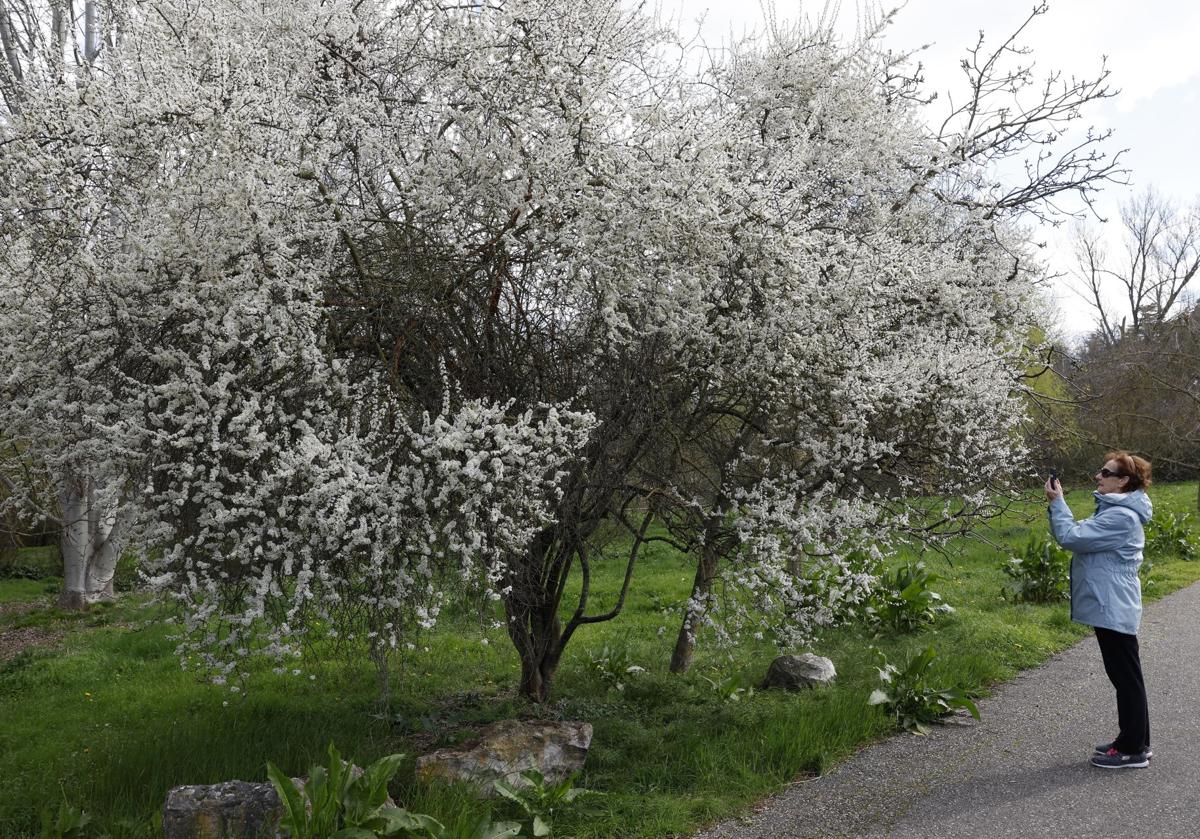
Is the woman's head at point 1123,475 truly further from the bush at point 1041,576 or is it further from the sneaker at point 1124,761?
the bush at point 1041,576

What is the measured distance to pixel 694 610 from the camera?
248 inches

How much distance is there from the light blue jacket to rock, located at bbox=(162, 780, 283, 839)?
4.37m

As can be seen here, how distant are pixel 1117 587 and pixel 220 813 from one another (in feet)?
15.8

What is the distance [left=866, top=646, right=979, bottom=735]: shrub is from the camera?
6.20 metres

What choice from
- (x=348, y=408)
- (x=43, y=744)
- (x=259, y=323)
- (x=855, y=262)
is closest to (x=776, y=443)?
(x=855, y=262)

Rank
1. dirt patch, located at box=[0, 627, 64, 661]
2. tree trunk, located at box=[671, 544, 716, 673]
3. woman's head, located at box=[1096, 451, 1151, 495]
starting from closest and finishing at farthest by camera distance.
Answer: woman's head, located at box=[1096, 451, 1151, 495] → tree trunk, located at box=[671, 544, 716, 673] → dirt patch, located at box=[0, 627, 64, 661]

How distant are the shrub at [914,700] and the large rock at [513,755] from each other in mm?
2138

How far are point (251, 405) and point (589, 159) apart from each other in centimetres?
233

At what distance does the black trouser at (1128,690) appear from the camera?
16.8ft

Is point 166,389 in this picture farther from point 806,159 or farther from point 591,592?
point 591,592

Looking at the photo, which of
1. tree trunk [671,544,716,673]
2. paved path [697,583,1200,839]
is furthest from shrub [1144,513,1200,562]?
tree trunk [671,544,716,673]

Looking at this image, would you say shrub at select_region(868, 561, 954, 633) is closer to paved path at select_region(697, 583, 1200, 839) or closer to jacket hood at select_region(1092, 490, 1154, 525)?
paved path at select_region(697, 583, 1200, 839)

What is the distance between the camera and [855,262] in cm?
600

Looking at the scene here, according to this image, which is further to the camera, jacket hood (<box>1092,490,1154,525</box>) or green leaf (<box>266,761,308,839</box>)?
jacket hood (<box>1092,490,1154,525</box>)
